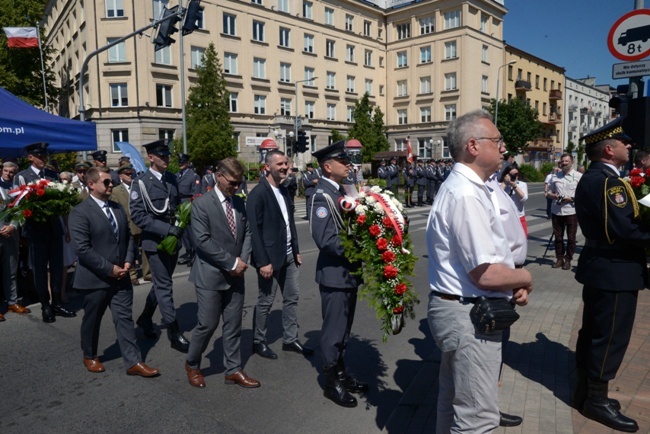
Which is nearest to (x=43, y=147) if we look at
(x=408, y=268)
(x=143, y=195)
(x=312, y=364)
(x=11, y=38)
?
(x=143, y=195)

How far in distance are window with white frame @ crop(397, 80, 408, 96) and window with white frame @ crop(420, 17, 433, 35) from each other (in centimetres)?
579

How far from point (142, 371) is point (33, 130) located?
6.32 meters

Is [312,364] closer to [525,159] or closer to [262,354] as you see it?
[262,354]

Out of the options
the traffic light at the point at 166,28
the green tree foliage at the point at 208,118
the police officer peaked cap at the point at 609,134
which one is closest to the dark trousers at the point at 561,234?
the police officer peaked cap at the point at 609,134

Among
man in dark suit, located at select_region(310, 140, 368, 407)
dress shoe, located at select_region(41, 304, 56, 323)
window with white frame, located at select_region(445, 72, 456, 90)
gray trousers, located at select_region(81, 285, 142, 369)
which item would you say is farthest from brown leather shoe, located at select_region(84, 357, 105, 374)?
window with white frame, located at select_region(445, 72, 456, 90)

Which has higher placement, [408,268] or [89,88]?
[89,88]

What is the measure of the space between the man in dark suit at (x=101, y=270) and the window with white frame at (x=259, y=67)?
136 ft

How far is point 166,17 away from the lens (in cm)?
1377

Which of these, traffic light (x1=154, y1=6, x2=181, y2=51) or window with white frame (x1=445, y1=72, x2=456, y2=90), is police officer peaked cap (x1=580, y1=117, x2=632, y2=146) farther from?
window with white frame (x1=445, y1=72, x2=456, y2=90)

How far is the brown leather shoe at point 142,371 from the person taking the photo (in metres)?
4.71

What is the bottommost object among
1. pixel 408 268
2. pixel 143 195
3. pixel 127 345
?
pixel 127 345

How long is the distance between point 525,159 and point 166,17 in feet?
195

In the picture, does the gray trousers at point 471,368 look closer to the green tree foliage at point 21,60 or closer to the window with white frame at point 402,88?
the green tree foliage at point 21,60

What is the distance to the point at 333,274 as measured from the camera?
4074mm
